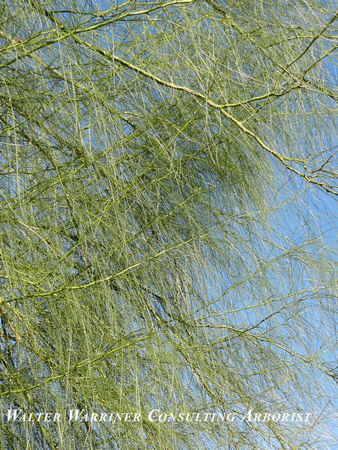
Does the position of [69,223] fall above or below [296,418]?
above

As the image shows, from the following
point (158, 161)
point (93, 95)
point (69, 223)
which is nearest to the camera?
point (93, 95)

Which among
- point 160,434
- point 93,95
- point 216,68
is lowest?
point 160,434

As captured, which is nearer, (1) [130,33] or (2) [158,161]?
(1) [130,33]

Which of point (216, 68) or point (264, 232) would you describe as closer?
point (216, 68)

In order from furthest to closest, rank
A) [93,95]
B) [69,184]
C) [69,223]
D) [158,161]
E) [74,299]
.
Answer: [158,161]
[69,223]
[69,184]
[93,95]
[74,299]

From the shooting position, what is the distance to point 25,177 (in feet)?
4.96

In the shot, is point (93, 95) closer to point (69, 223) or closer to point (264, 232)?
point (69, 223)

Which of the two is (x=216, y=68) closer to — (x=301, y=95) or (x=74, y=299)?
(x=301, y=95)

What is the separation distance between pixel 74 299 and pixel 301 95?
95 centimetres

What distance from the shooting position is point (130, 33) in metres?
1.50

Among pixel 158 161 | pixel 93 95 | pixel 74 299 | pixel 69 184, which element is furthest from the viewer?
pixel 158 161

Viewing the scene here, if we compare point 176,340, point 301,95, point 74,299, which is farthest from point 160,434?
point 301,95

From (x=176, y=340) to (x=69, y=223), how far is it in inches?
16.1

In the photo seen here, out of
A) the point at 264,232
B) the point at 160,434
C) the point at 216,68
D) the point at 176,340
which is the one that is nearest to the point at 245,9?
the point at 216,68
